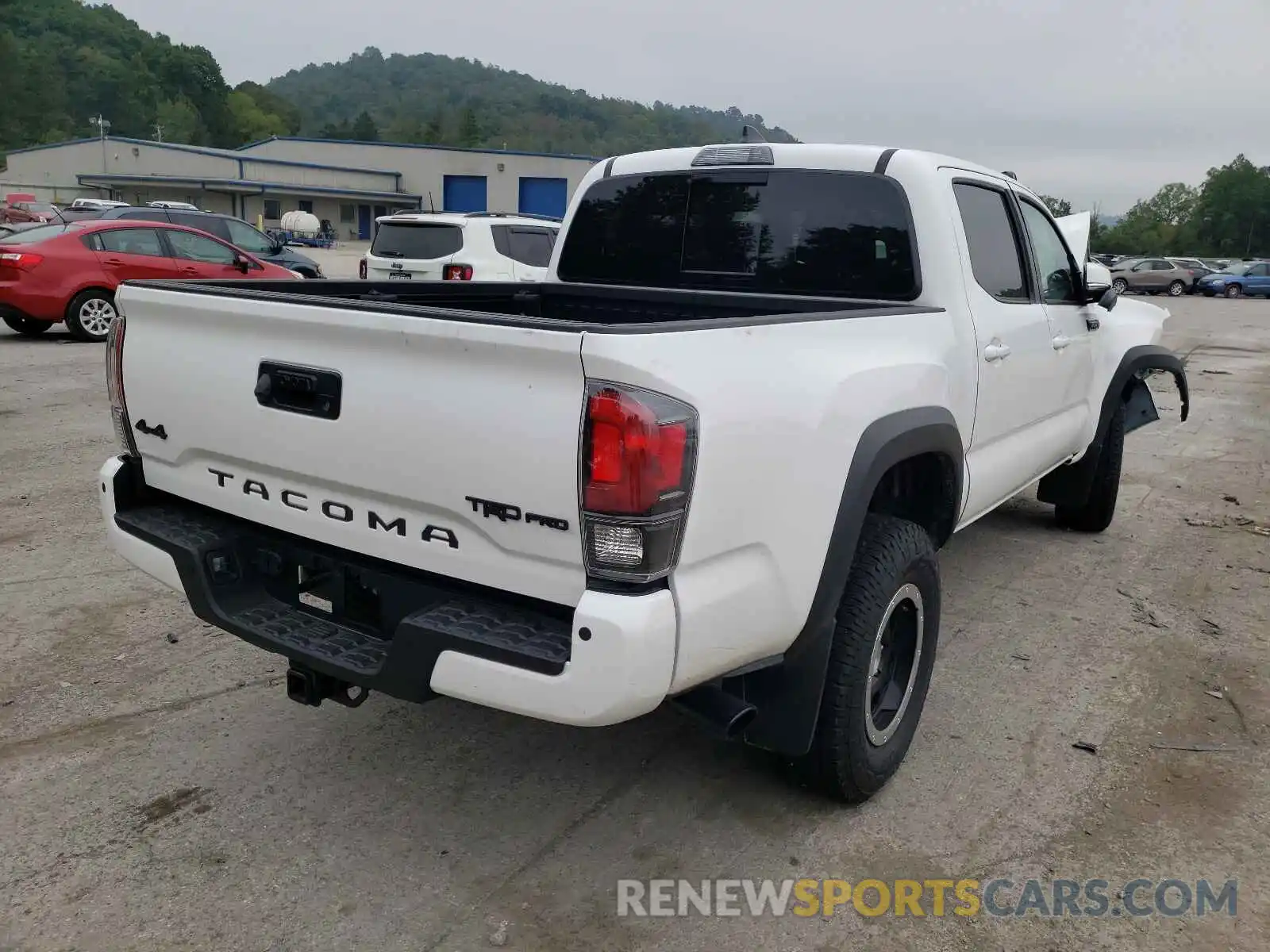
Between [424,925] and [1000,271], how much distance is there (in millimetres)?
3328

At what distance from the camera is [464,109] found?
138750mm

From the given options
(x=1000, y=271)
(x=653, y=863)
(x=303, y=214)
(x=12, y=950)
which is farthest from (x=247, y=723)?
(x=303, y=214)

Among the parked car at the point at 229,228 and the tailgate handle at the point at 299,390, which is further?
the parked car at the point at 229,228

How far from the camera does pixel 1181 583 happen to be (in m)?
5.43

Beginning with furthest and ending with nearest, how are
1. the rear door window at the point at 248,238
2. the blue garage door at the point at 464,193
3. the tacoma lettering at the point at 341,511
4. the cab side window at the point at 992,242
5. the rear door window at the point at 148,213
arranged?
1. the blue garage door at the point at 464,193
2. the rear door window at the point at 148,213
3. the rear door window at the point at 248,238
4. the cab side window at the point at 992,242
5. the tacoma lettering at the point at 341,511

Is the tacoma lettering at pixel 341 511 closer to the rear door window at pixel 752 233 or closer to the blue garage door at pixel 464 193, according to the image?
the rear door window at pixel 752 233

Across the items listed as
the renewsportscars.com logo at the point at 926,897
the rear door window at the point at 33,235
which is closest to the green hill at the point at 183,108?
the rear door window at the point at 33,235

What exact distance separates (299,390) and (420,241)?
35.7 ft

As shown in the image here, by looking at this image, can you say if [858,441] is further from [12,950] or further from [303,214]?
[303,214]

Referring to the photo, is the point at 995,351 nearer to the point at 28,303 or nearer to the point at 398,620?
the point at 398,620

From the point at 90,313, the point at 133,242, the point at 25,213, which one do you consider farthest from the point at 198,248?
the point at 25,213

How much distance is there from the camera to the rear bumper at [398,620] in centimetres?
227

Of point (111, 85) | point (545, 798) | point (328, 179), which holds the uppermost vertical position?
point (111, 85)

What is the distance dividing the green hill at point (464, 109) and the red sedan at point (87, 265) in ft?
257
